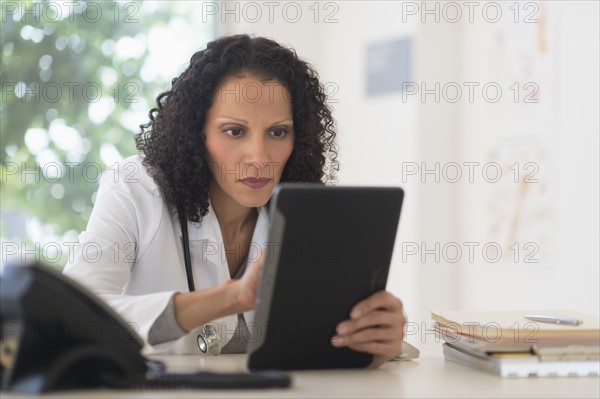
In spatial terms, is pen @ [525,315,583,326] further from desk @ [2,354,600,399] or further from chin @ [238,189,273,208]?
chin @ [238,189,273,208]

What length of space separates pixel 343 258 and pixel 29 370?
51 cm

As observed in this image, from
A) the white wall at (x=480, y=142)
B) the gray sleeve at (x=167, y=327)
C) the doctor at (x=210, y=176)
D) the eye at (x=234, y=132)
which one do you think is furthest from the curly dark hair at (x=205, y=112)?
the white wall at (x=480, y=142)

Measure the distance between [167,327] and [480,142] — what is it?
8.40 feet

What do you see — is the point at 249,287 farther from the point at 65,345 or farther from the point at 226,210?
the point at 226,210

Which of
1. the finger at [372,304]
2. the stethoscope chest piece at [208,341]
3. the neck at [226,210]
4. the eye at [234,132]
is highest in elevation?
the eye at [234,132]

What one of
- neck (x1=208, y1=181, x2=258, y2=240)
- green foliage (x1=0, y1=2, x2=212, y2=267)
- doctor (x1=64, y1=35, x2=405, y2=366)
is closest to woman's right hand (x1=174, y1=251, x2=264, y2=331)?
doctor (x1=64, y1=35, x2=405, y2=366)

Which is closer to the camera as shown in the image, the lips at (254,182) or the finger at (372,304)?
the finger at (372,304)

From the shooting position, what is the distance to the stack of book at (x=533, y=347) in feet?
4.80

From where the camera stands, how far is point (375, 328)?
154 centimetres

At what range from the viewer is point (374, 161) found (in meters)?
4.30

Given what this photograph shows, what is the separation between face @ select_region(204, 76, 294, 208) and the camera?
6.86ft

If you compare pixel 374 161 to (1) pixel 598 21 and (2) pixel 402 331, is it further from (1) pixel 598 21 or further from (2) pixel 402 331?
(2) pixel 402 331

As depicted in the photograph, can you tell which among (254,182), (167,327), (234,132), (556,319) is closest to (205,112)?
(234,132)

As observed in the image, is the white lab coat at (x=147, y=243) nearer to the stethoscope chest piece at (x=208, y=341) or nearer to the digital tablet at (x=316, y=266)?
the stethoscope chest piece at (x=208, y=341)
